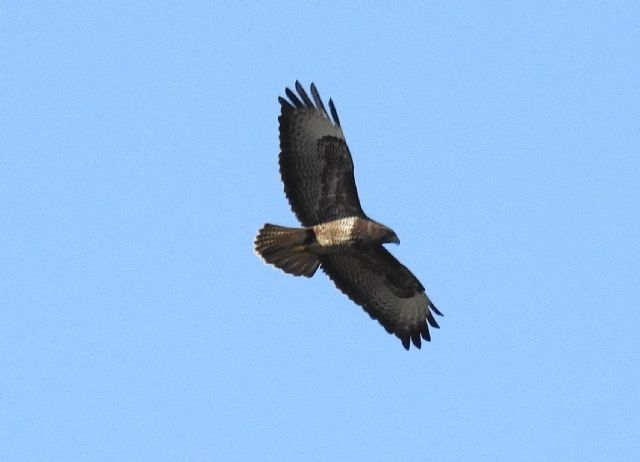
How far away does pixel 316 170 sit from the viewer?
16.6 metres

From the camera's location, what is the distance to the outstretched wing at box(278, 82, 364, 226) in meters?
16.5

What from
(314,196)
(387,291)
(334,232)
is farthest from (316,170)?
(387,291)

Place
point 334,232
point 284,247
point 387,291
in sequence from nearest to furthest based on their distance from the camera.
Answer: point 334,232 → point 284,247 → point 387,291

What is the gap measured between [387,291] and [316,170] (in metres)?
1.82

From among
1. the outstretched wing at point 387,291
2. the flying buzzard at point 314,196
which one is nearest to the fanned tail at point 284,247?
the flying buzzard at point 314,196

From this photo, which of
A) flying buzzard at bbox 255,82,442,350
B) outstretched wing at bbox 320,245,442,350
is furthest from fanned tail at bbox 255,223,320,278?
outstretched wing at bbox 320,245,442,350

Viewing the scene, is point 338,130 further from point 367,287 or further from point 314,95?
point 367,287

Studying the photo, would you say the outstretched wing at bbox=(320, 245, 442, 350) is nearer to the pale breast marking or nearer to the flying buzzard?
the flying buzzard

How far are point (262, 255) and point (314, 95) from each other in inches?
73.6

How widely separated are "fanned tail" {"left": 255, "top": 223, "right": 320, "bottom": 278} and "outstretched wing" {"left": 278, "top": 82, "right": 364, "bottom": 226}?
0.72ft

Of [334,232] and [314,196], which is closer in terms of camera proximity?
[334,232]

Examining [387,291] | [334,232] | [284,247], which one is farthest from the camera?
[387,291]

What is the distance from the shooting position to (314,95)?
16.7 m

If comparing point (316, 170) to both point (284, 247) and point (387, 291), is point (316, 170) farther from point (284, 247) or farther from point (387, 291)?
point (387, 291)
